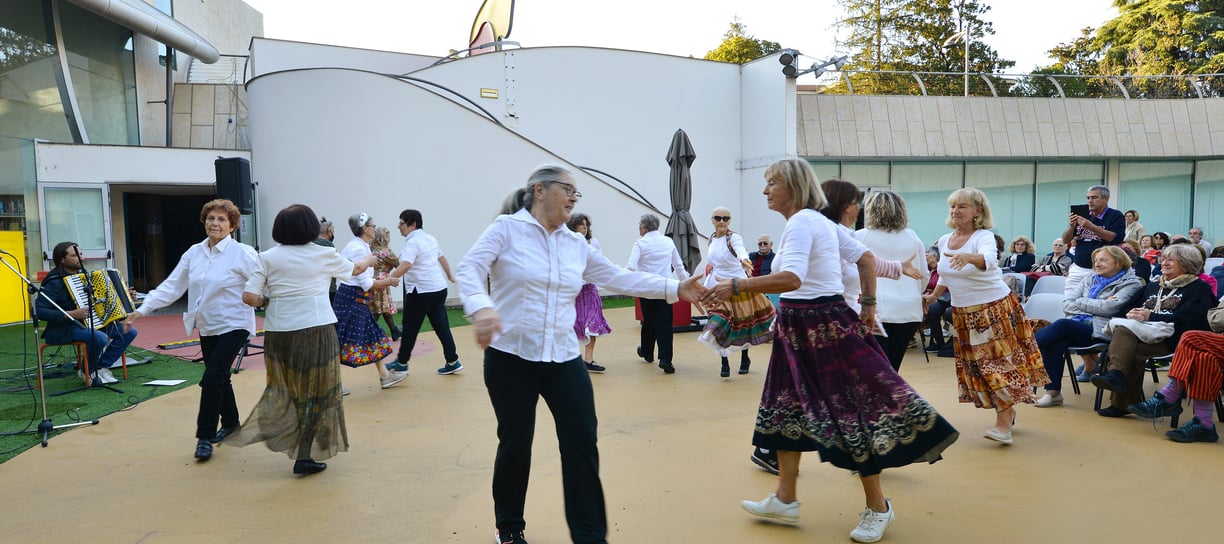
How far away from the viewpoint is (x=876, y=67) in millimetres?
30688

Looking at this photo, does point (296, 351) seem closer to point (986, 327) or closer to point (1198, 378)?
point (986, 327)

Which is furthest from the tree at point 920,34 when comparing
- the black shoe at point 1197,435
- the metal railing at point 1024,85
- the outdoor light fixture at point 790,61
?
the black shoe at point 1197,435

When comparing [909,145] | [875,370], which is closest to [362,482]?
[875,370]

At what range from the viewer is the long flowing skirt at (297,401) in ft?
14.6

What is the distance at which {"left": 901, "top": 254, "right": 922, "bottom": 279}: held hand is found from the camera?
443 centimetres

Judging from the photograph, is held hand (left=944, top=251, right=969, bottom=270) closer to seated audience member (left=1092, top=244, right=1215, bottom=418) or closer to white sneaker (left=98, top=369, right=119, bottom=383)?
seated audience member (left=1092, top=244, right=1215, bottom=418)

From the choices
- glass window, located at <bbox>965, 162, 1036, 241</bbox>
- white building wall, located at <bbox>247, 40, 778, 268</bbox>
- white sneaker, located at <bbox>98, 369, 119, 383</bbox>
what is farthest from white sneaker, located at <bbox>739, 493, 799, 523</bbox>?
glass window, located at <bbox>965, 162, 1036, 241</bbox>

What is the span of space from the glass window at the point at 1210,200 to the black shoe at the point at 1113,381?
1802 cm

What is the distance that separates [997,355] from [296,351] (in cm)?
441

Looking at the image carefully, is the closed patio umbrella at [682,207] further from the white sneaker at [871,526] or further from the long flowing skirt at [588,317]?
the white sneaker at [871,526]

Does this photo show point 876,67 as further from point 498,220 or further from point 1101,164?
point 498,220

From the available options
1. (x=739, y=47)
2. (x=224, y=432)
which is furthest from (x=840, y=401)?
(x=739, y=47)

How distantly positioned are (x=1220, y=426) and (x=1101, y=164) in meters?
17.3

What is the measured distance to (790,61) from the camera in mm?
16078
